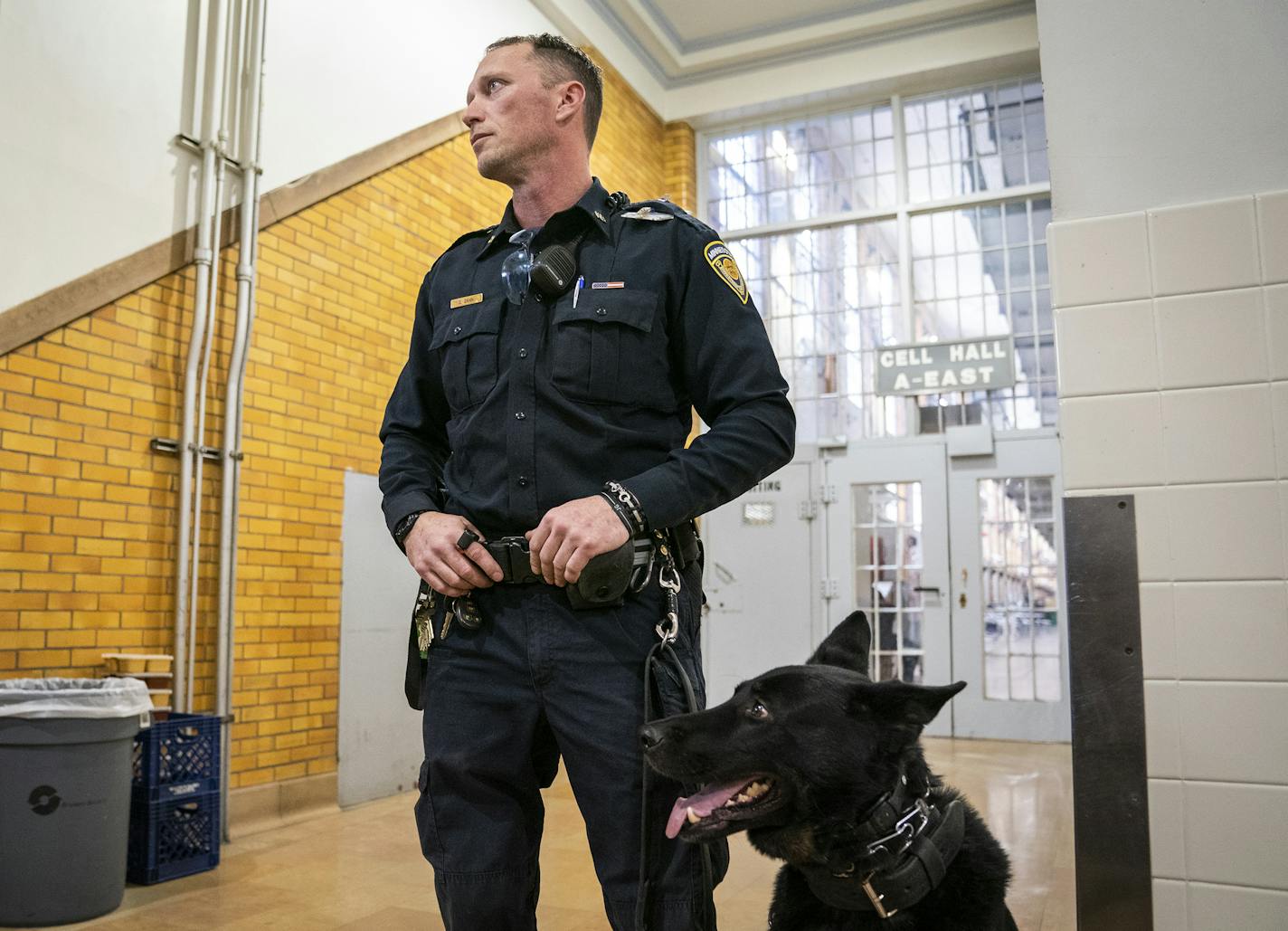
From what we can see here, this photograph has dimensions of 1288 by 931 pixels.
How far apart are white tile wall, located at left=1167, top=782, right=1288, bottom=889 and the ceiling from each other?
6489mm

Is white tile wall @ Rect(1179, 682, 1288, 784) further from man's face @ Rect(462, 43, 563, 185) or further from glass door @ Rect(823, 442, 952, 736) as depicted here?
glass door @ Rect(823, 442, 952, 736)

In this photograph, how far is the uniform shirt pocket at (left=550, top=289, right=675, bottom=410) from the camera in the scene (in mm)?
1424

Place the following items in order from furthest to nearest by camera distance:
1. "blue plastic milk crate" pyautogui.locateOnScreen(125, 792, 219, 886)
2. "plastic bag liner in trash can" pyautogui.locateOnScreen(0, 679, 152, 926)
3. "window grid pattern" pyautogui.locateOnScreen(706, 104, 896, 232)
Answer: "window grid pattern" pyautogui.locateOnScreen(706, 104, 896, 232), "blue plastic milk crate" pyautogui.locateOnScreen(125, 792, 219, 886), "plastic bag liner in trash can" pyautogui.locateOnScreen(0, 679, 152, 926)

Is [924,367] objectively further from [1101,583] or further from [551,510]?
[551,510]

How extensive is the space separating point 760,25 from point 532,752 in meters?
7.43

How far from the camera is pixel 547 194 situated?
5.24 ft

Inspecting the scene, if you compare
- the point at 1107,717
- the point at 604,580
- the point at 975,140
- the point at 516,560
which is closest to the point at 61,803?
the point at 516,560

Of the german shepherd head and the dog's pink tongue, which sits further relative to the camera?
the german shepherd head

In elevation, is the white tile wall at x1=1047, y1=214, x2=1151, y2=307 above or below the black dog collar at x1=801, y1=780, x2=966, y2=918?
above

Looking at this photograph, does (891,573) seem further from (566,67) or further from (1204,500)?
(566,67)

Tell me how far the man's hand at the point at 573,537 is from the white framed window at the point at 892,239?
21.4 feet

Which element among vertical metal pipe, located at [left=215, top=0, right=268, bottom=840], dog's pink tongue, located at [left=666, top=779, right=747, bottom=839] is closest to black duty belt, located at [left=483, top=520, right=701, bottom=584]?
dog's pink tongue, located at [left=666, top=779, right=747, bottom=839]

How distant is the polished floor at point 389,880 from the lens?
304 cm

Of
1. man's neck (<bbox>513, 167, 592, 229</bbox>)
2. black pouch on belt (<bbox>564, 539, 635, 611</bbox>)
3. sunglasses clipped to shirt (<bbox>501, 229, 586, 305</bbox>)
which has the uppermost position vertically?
man's neck (<bbox>513, 167, 592, 229</bbox>)
